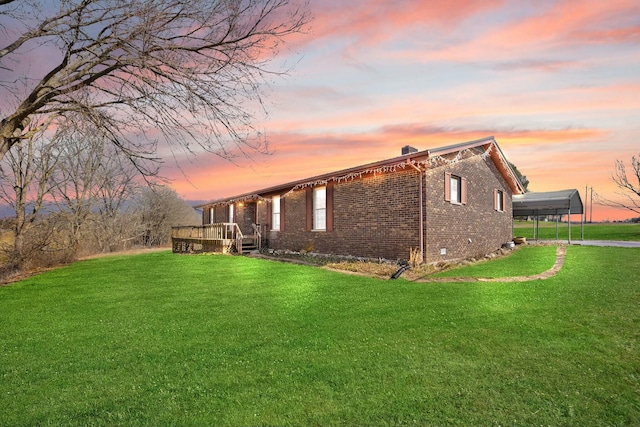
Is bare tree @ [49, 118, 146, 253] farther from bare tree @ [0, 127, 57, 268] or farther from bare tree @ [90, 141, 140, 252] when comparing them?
bare tree @ [0, 127, 57, 268]

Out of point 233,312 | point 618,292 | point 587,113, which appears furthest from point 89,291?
point 587,113

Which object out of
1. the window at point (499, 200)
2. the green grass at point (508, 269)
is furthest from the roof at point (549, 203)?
the green grass at point (508, 269)

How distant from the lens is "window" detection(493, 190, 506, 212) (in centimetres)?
1825

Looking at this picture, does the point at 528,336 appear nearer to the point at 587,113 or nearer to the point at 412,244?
the point at 412,244

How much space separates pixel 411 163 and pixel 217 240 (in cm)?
1189

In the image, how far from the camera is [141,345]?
4832mm

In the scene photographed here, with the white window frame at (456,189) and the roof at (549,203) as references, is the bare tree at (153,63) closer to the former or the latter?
the white window frame at (456,189)

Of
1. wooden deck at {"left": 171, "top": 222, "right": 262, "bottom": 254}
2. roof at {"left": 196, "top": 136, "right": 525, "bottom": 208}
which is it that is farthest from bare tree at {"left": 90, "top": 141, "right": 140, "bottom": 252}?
roof at {"left": 196, "top": 136, "right": 525, "bottom": 208}

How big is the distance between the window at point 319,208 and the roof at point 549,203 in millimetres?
13761

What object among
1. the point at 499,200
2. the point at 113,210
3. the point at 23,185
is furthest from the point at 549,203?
the point at 113,210

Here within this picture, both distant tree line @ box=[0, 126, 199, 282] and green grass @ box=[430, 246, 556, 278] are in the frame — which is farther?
distant tree line @ box=[0, 126, 199, 282]

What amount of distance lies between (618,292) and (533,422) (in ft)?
22.3

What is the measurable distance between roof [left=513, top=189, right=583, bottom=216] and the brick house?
113 inches

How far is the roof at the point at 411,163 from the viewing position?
11.8 m
